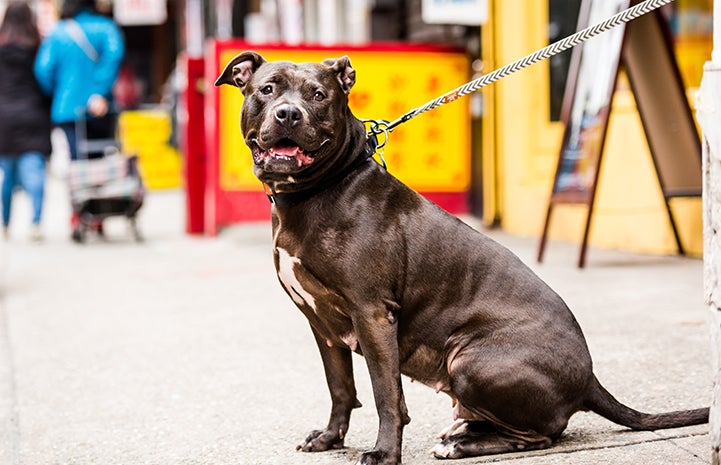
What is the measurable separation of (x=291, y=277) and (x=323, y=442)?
61 centimetres

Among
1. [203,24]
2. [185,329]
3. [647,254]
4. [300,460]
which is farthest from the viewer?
[203,24]

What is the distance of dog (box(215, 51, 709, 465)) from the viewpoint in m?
3.13

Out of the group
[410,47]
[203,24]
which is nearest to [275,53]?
[410,47]

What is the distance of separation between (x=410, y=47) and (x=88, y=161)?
3343 millimetres

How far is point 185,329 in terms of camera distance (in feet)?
19.3

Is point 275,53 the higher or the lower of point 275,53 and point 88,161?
the higher

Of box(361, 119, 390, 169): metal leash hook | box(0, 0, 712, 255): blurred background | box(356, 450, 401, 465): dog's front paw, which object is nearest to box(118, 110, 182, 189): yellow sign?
box(0, 0, 712, 255): blurred background

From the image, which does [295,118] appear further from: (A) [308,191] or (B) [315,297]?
(B) [315,297]

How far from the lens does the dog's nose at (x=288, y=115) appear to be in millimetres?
3010

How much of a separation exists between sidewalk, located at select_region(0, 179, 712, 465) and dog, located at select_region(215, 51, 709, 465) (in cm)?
19

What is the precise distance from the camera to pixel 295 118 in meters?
3.02

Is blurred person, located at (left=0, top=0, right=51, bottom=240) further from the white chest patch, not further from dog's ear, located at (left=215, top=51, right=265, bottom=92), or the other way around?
the white chest patch

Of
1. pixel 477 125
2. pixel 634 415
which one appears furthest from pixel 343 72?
pixel 477 125

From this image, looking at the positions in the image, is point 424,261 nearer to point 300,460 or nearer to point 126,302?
point 300,460
